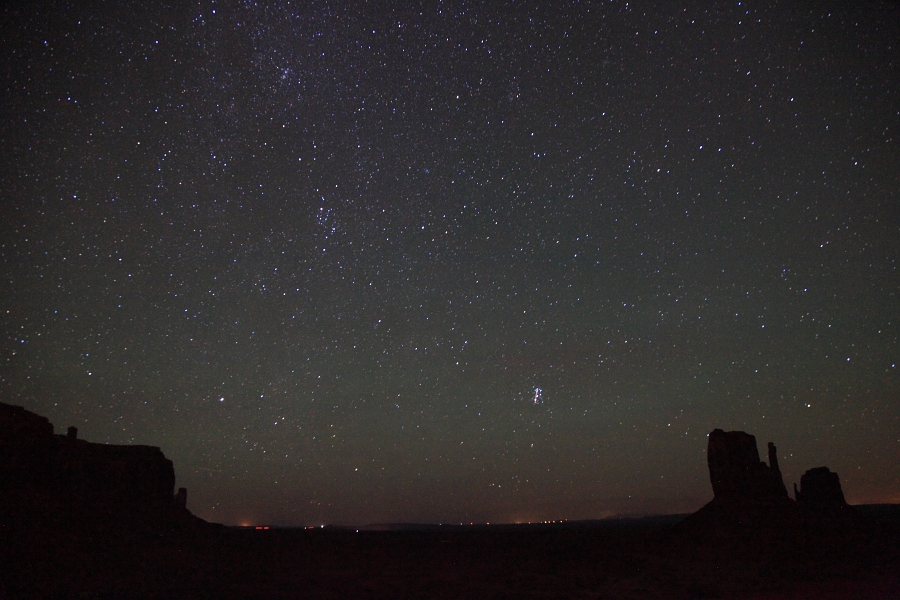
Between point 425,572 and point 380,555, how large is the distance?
1605 centimetres

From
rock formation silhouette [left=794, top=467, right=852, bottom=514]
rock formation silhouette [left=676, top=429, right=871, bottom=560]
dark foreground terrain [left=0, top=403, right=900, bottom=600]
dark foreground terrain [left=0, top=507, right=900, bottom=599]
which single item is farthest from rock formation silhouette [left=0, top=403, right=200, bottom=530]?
rock formation silhouette [left=794, top=467, right=852, bottom=514]

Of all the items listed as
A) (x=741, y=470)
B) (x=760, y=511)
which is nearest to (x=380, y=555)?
(x=760, y=511)

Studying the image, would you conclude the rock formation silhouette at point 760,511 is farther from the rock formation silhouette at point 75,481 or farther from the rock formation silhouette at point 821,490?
the rock formation silhouette at point 75,481

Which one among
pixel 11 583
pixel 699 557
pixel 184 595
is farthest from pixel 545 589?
pixel 11 583

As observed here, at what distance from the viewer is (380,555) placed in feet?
185

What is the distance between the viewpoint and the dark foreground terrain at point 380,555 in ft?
97.5

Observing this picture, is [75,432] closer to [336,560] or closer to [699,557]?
[336,560]

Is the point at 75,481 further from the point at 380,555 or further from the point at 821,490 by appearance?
the point at 821,490

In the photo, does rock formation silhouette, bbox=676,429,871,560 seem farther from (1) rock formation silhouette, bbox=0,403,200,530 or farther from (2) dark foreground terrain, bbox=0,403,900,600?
(1) rock formation silhouette, bbox=0,403,200,530

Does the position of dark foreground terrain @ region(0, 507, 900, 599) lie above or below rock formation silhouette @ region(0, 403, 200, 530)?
below

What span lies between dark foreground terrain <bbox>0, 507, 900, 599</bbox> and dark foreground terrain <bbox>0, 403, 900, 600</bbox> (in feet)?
0.37

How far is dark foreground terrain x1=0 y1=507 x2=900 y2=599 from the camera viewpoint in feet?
92.8

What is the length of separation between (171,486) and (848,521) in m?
62.1

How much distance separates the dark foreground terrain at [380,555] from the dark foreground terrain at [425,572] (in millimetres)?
113
